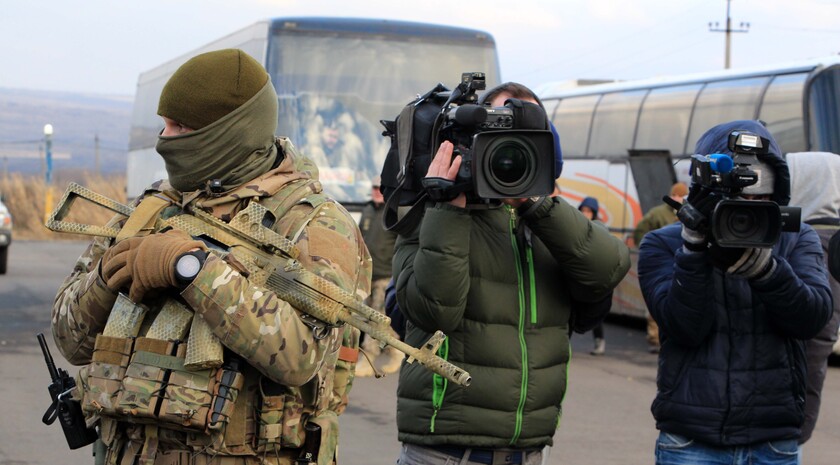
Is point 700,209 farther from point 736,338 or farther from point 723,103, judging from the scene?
point 723,103

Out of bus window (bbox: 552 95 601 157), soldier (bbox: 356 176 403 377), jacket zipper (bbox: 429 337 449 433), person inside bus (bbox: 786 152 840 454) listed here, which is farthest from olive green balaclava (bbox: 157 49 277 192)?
bus window (bbox: 552 95 601 157)

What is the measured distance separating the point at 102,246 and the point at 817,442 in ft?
22.2

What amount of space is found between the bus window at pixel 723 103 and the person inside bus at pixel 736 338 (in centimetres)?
1042

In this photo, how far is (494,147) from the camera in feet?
11.7

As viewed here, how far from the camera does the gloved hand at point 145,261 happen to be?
285 cm

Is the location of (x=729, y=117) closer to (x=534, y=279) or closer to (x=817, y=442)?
(x=817, y=442)

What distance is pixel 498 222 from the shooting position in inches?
153

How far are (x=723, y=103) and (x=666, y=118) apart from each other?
3.56ft

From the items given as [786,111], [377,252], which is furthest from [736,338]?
[786,111]

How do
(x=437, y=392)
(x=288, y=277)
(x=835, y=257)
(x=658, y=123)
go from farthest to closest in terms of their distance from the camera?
(x=658, y=123) → (x=437, y=392) → (x=835, y=257) → (x=288, y=277)

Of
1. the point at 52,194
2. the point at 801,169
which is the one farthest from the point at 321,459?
the point at 52,194

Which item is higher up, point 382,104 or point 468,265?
point 468,265

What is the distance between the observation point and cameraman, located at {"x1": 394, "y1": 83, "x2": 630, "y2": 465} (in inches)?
146

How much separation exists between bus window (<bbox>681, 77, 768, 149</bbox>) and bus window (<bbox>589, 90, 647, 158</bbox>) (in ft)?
4.56
